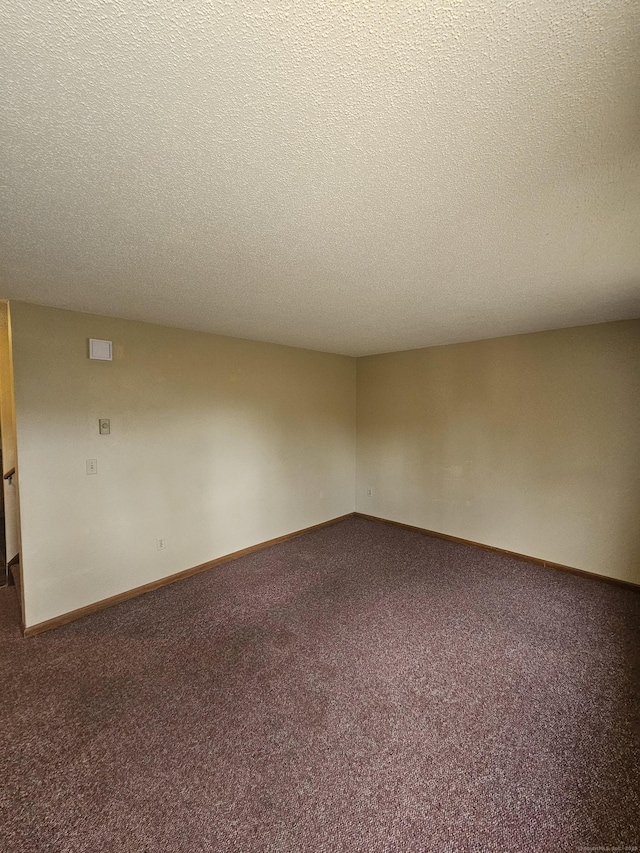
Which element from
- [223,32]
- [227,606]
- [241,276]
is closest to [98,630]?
[227,606]

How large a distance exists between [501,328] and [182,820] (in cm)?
384

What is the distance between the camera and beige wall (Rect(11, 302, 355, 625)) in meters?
2.45

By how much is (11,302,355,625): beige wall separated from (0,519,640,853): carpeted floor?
1.51ft

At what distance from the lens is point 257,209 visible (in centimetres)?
130

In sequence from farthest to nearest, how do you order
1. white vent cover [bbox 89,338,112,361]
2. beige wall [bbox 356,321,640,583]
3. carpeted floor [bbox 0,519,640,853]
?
beige wall [bbox 356,321,640,583] < white vent cover [bbox 89,338,112,361] < carpeted floor [bbox 0,519,640,853]

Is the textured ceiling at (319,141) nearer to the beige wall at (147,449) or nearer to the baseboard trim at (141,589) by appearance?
the beige wall at (147,449)

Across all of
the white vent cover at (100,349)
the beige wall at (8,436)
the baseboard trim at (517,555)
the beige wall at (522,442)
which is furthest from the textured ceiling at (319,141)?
the baseboard trim at (517,555)

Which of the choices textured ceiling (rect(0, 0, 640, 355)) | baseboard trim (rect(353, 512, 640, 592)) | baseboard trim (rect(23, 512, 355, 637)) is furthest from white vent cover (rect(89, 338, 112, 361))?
baseboard trim (rect(353, 512, 640, 592))

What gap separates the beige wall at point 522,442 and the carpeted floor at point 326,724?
678 mm

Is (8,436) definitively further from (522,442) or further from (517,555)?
(517,555)

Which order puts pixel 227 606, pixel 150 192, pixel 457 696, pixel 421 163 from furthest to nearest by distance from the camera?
1. pixel 227 606
2. pixel 457 696
3. pixel 150 192
4. pixel 421 163

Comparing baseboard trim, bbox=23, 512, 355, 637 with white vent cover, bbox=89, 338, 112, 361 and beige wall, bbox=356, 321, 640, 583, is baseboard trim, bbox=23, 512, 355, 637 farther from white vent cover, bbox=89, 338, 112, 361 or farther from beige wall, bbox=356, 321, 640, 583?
white vent cover, bbox=89, 338, 112, 361

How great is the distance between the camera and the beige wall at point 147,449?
2.45m

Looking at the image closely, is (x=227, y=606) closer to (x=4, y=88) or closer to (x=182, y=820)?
(x=182, y=820)
